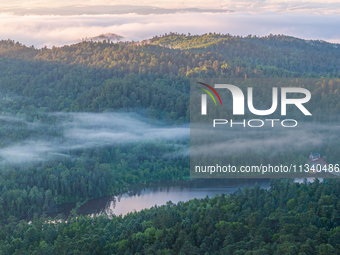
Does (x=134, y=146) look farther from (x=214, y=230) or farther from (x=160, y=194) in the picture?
(x=214, y=230)

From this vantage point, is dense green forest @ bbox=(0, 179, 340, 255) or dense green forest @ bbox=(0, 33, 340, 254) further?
dense green forest @ bbox=(0, 33, 340, 254)

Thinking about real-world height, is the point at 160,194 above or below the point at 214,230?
below

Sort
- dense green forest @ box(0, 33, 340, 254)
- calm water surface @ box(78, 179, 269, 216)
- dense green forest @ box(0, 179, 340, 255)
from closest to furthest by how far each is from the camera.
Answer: dense green forest @ box(0, 179, 340, 255) → dense green forest @ box(0, 33, 340, 254) → calm water surface @ box(78, 179, 269, 216)

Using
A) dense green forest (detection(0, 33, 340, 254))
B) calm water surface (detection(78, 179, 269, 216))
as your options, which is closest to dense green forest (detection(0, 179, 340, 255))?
dense green forest (detection(0, 33, 340, 254))

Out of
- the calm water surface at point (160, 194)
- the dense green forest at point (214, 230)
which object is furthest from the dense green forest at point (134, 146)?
the calm water surface at point (160, 194)

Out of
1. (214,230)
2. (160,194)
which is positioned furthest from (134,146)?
(214,230)

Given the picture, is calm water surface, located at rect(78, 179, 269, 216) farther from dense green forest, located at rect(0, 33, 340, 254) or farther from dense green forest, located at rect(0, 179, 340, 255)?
dense green forest, located at rect(0, 179, 340, 255)
